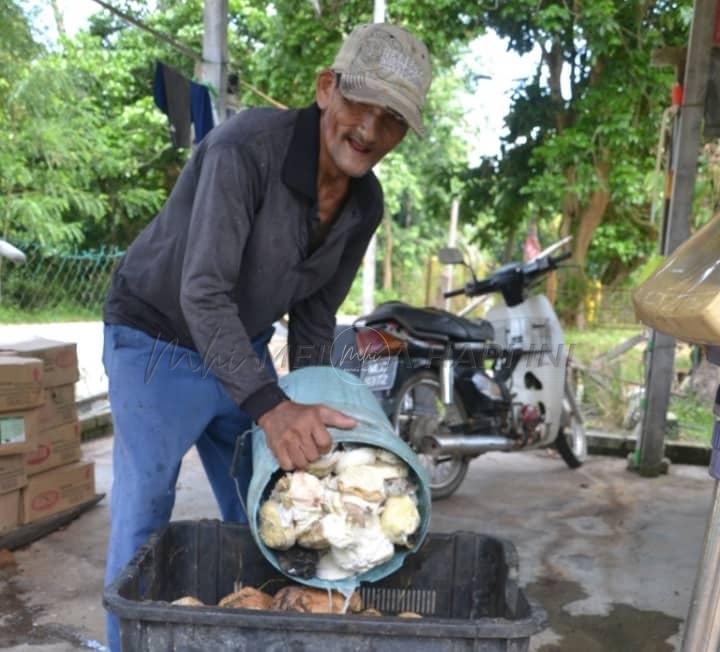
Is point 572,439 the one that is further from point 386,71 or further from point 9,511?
point 386,71

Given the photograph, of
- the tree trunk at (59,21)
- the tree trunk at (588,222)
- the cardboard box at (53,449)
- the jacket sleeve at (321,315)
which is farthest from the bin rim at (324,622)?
the tree trunk at (59,21)

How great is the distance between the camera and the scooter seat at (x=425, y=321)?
4555 millimetres

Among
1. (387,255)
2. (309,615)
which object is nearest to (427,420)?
(309,615)

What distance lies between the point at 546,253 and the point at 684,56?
145cm

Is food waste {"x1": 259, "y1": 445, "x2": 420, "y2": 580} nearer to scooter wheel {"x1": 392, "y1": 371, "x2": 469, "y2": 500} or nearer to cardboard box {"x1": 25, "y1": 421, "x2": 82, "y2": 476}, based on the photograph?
cardboard box {"x1": 25, "y1": 421, "x2": 82, "y2": 476}

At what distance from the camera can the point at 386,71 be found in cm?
189

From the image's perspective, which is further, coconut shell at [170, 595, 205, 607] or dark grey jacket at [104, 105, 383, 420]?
dark grey jacket at [104, 105, 383, 420]

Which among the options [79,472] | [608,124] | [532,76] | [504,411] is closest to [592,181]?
[608,124]

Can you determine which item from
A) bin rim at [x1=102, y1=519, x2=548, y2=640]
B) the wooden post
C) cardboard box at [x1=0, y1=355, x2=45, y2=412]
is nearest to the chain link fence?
cardboard box at [x1=0, y1=355, x2=45, y2=412]

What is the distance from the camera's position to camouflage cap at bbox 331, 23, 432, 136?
189cm

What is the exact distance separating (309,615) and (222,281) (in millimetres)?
791

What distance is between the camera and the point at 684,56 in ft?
16.8

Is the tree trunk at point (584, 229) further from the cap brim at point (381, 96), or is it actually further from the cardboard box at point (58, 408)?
the cap brim at point (381, 96)

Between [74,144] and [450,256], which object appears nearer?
[450,256]
